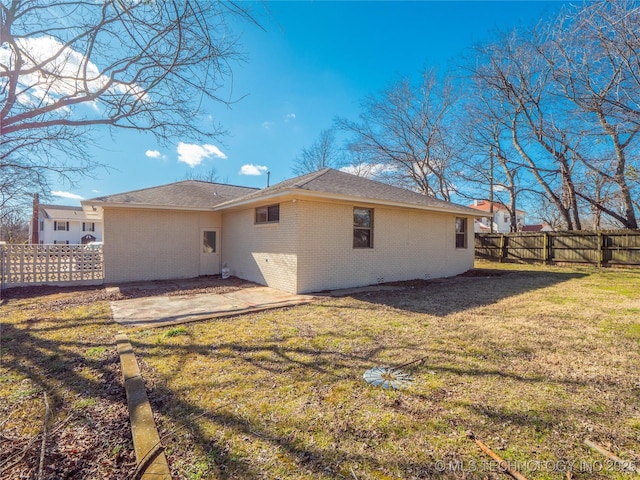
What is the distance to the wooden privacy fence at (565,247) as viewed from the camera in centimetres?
1336

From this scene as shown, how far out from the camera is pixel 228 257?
37.5ft

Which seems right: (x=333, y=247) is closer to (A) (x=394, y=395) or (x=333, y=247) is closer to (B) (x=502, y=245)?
(A) (x=394, y=395)

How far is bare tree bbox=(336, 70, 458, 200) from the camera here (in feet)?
69.1

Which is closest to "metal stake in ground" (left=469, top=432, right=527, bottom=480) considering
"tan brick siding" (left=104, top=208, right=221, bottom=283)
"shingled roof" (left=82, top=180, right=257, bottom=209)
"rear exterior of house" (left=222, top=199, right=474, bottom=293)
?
"rear exterior of house" (left=222, top=199, right=474, bottom=293)

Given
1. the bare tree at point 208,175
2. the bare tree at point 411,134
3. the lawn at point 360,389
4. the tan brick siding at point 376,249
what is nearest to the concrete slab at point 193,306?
the lawn at point 360,389

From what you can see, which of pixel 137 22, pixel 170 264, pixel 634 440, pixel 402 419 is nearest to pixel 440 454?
pixel 402 419

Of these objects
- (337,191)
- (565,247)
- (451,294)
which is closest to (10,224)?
(337,191)

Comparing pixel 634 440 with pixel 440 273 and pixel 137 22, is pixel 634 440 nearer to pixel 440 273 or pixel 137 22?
pixel 137 22

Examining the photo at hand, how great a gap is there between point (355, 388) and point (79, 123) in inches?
255

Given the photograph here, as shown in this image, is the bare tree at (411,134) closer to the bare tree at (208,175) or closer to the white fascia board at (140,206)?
the white fascia board at (140,206)

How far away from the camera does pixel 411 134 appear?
22.2 meters

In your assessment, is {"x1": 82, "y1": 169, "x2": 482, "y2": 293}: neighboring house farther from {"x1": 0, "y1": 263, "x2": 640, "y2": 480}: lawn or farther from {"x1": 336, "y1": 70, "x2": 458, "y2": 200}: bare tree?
{"x1": 336, "y1": 70, "x2": 458, "y2": 200}: bare tree

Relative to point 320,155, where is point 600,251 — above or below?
below

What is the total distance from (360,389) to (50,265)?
1066cm
